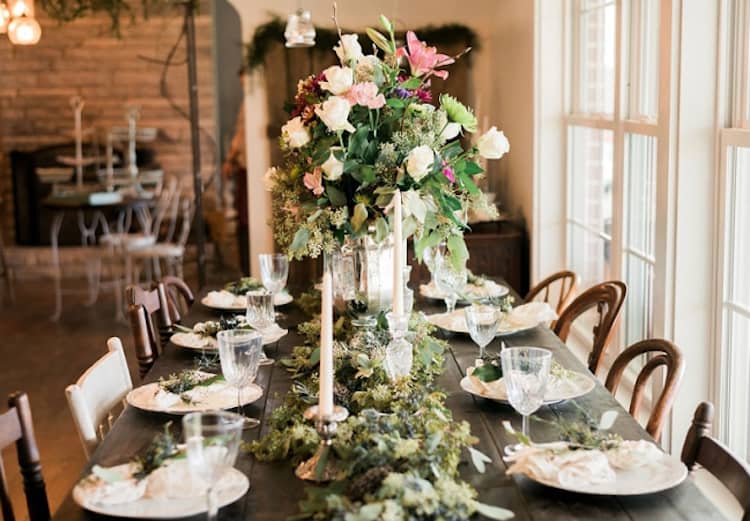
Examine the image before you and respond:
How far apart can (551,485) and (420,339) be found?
39.2 inches

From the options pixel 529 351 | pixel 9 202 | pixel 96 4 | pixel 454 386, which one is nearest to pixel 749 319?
pixel 454 386

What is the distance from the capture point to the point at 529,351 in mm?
2230

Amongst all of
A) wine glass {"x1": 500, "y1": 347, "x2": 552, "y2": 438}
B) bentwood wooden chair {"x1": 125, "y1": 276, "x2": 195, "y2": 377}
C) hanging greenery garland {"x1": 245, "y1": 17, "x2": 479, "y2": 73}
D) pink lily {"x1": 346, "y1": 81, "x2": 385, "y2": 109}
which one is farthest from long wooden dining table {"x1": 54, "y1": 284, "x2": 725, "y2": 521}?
hanging greenery garland {"x1": 245, "y1": 17, "x2": 479, "y2": 73}

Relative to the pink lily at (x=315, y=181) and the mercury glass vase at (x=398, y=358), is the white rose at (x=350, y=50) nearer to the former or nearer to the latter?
the pink lily at (x=315, y=181)

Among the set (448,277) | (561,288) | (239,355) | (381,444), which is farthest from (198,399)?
(561,288)

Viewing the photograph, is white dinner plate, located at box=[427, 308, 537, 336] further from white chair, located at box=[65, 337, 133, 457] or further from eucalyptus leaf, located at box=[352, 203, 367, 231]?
white chair, located at box=[65, 337, 133, 457]

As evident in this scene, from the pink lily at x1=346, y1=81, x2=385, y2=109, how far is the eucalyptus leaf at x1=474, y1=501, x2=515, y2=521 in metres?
1.27

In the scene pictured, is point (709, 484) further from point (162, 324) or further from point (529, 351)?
point (162, 324)

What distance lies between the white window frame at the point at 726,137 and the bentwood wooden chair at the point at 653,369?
0.49 metres

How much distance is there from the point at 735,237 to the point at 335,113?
50.7 inches

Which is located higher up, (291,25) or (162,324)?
(291,25)

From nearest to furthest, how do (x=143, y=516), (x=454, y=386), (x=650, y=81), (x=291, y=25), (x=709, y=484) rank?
(x=143, y=516) < (x=454, y=386) < (x=709, y=484) < (x=650, y=81) < (x=291, y=25)

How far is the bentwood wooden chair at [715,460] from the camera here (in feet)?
6.40

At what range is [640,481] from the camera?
2.01 meters
